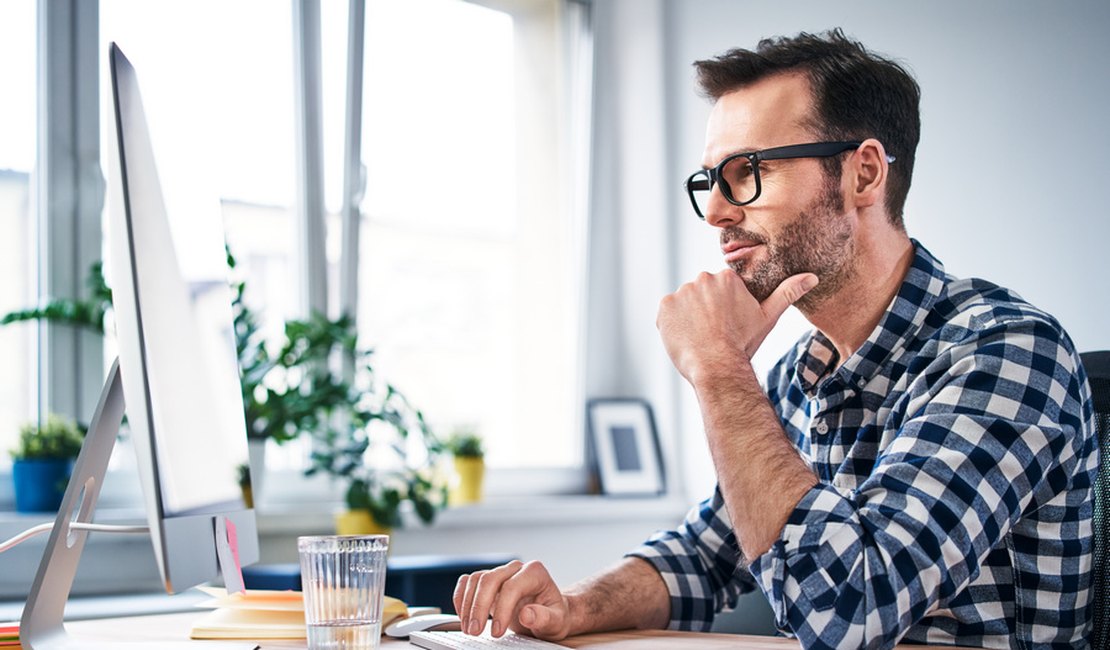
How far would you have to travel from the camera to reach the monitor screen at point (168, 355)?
2.74ft

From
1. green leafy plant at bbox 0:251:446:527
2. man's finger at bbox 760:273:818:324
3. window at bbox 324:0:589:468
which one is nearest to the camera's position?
man's finger at bbox 760:273:818:324

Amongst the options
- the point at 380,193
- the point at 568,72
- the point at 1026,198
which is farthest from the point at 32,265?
the point at 1026,198

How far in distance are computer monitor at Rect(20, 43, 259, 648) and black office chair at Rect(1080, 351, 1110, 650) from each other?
38.8 inches

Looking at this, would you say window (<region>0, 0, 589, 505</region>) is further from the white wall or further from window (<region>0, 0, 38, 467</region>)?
the white wall

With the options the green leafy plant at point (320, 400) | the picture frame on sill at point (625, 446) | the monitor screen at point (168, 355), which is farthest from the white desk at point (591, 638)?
the picture frame on sill at point (625, 446)

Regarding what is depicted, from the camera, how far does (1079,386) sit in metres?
1.26

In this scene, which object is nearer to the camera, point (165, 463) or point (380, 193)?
point (165, 463)

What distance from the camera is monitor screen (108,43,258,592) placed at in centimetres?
83

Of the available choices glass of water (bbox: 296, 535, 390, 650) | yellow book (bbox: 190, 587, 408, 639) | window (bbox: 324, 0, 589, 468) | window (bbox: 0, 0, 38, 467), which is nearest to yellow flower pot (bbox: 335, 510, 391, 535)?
window (bbox: 324, 0, 589, 468)

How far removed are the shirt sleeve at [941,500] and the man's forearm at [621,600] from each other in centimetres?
27

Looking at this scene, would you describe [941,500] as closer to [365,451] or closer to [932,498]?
[932,498]

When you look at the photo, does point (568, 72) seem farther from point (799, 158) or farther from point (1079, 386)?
point (1079, 386)

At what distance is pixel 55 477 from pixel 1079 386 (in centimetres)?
242

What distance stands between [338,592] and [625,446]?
2983 millimetres
